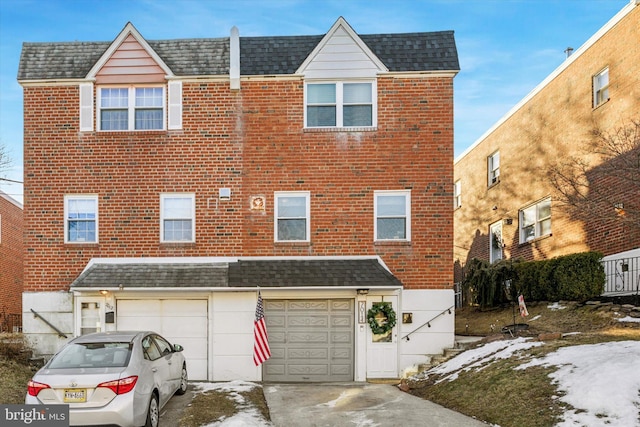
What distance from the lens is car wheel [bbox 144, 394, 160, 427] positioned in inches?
360

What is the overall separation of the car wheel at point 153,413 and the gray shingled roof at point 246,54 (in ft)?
31.6

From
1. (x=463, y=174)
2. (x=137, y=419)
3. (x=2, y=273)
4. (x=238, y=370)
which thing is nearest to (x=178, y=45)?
(x=238, y=370)

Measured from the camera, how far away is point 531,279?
60.1 ft

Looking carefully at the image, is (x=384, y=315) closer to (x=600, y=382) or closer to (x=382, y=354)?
(x=382, y=354)

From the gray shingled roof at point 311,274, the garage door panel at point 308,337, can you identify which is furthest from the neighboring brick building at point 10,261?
the garage door panel at point 308,337

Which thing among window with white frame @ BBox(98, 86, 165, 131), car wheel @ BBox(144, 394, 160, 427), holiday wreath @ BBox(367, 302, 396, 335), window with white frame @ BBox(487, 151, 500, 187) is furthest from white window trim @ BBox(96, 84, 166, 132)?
window with white frame @ BBox(487, 151, 500, 187)

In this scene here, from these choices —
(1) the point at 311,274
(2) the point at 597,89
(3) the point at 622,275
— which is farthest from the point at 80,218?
(2) the point at 597,89

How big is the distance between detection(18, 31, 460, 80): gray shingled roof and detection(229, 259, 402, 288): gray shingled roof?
5410 mm

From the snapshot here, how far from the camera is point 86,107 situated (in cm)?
1614

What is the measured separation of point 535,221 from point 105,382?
59.8 ft

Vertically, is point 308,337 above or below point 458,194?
below

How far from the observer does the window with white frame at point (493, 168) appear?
25.9 m

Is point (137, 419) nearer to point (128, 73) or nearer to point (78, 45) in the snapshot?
point (128, 73)

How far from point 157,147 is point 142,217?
2.01 meters
